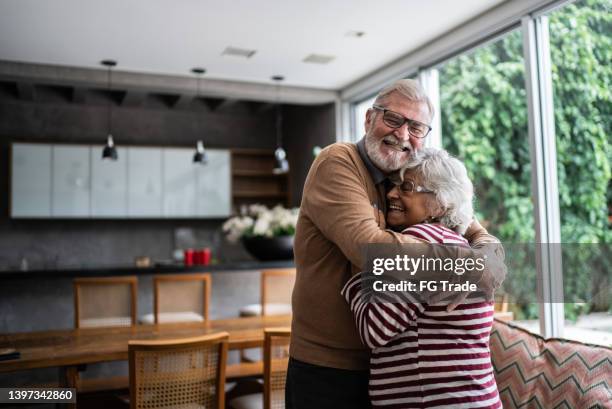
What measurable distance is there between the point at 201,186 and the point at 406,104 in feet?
17.9

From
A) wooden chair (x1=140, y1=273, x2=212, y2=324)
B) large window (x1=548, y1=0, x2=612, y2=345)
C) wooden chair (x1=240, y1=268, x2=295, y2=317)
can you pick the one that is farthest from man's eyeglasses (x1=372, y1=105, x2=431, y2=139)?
wooden chair (x1=240, y1=268, x2=295, y2=317)

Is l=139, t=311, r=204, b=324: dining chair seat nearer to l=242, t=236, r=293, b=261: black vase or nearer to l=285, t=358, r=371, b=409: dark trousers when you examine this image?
l=242, t=236, r=293, b=261: black vase

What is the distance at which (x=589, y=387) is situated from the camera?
1.99 m

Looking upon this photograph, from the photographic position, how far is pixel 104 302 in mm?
3641

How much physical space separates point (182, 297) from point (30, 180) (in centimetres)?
319

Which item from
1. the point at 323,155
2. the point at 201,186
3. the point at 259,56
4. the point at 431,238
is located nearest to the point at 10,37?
the point at 259,56

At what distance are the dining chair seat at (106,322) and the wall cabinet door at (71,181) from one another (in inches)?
113

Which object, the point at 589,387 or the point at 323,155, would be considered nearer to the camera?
the point at 323,155

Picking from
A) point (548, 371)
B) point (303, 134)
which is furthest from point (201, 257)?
point (548, 371)

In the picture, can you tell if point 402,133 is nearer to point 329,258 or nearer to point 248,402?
point 329,258

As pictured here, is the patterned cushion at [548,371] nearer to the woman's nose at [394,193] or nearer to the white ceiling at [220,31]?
the woman's nose at [394,193]

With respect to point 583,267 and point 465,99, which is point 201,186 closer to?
point 465,99

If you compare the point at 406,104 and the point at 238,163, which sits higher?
the point at 238,163

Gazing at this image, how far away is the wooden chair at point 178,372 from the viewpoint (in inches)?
91.0
